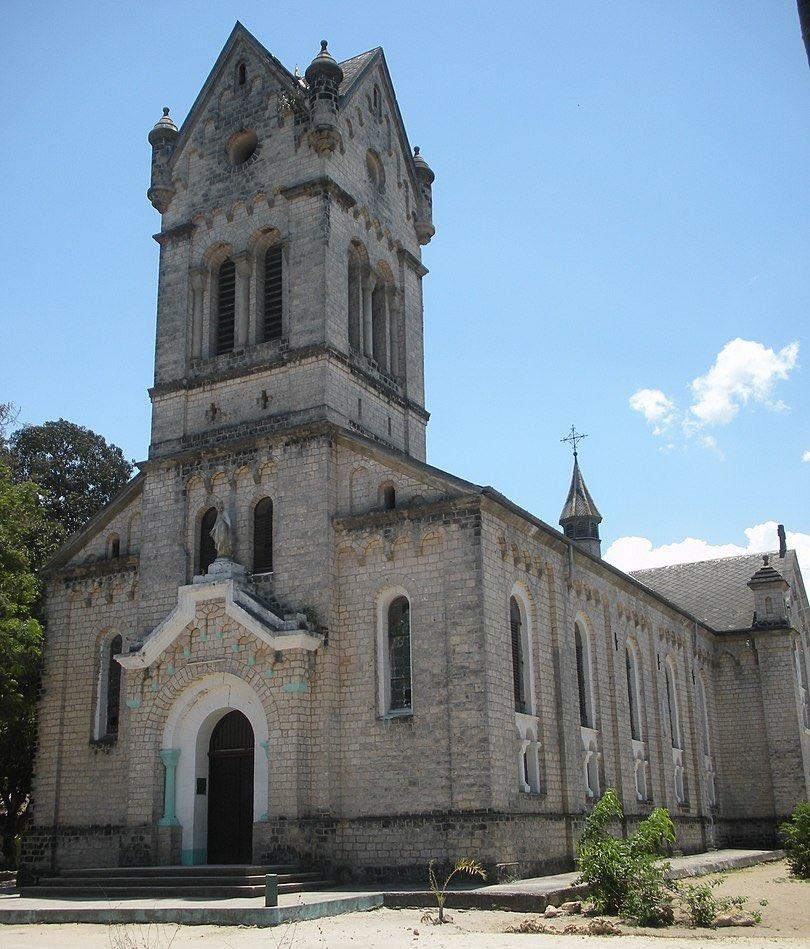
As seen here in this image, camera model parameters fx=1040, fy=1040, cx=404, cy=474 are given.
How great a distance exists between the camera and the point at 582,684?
3030 centimetres

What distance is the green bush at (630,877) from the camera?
16.8 m

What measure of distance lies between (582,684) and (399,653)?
8.03 metres

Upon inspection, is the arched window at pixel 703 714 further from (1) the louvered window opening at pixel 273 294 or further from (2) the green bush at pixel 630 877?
(2) the green bush at pixel 630 877

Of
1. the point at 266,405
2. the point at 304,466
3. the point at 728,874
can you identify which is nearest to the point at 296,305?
the point at 266,405

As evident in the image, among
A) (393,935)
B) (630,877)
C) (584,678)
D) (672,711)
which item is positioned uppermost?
(584,678)

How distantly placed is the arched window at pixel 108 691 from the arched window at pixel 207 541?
11.5 feet

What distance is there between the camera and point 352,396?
2848 centimetres

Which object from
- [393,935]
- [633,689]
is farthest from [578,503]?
[393,935]

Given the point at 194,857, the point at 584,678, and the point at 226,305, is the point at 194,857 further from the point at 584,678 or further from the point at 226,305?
the point at 226,305

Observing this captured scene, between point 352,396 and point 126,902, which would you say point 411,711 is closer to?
point 126,902

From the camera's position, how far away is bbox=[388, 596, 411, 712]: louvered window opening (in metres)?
24.3

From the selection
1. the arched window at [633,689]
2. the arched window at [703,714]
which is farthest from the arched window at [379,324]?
the arched window at [703,714]

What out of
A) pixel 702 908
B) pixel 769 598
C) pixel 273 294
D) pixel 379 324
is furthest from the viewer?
pixel 769 598

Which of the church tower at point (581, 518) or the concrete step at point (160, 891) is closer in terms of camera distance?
the concrete step at point (160, 891)
